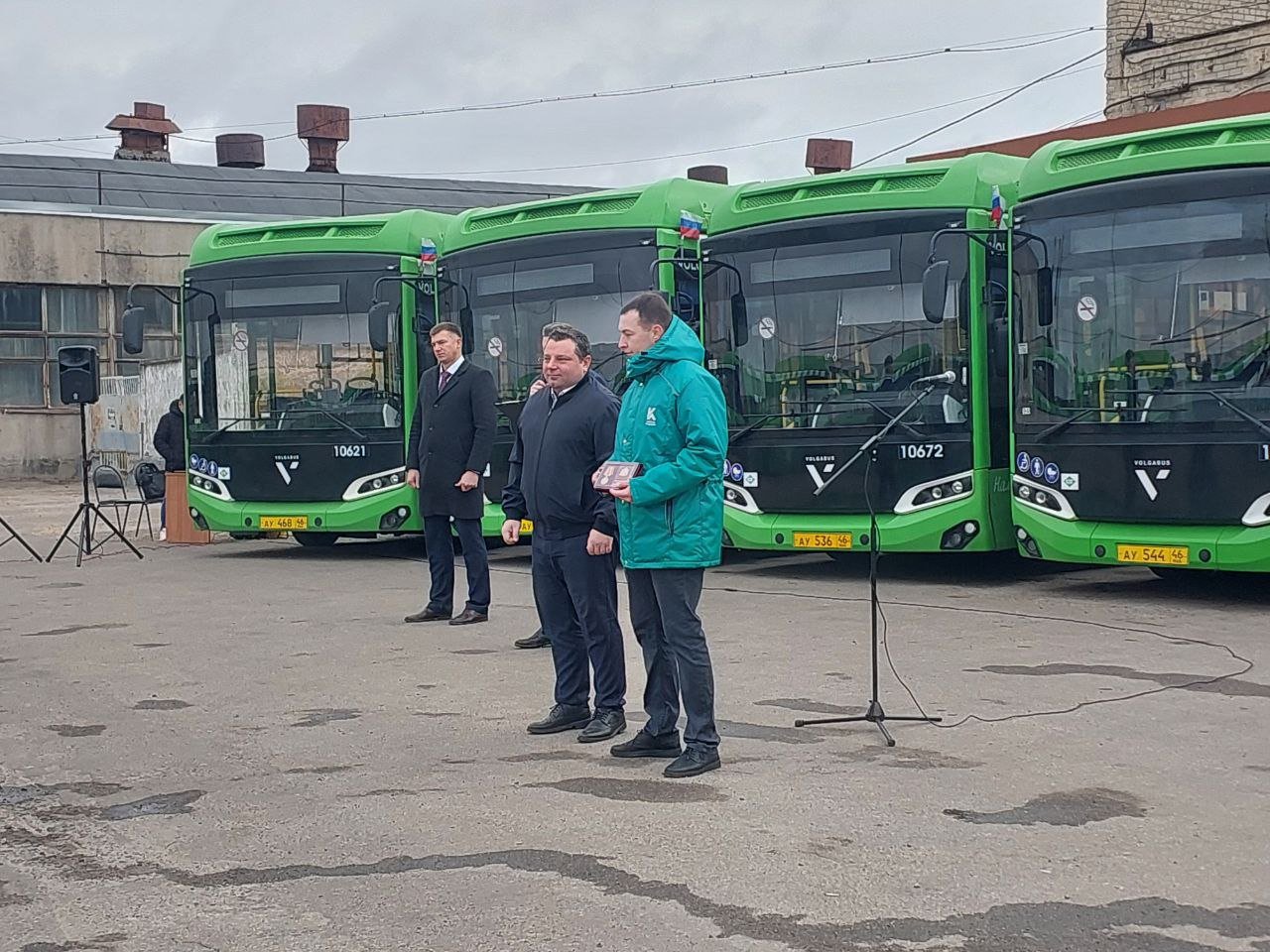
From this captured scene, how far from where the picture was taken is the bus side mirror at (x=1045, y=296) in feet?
41.3

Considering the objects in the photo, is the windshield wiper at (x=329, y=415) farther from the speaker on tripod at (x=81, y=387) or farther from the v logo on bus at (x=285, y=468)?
the speaker on tripod at (x=81, y=387)

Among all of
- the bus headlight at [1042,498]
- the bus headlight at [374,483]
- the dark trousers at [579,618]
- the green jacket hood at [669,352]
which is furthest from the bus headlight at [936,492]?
the green jacket hood at [669,352]

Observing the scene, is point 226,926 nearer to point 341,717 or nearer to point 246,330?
point 341,717

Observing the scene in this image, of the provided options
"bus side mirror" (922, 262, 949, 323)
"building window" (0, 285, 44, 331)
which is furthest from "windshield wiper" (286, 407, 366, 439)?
"building window" (0, 285, 44, 331)

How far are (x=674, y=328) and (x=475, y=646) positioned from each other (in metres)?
4.16

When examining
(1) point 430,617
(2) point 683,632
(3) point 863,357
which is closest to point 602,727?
(2) point 683,632

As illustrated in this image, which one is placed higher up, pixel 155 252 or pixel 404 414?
pixel 155 252

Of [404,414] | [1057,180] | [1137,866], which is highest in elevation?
[1057,180]

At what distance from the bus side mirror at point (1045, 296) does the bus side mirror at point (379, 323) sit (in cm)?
638

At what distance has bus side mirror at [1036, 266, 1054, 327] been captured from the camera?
41.3ft

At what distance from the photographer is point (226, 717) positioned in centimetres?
837

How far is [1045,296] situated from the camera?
41.5 feet

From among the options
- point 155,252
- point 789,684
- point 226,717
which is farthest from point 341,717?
point 155,252

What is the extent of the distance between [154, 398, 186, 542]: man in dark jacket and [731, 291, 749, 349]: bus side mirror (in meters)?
8.24
